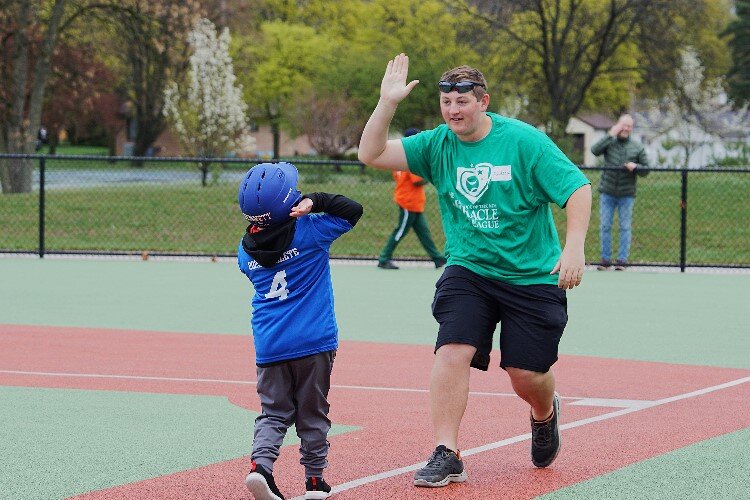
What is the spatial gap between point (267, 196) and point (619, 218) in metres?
12.8

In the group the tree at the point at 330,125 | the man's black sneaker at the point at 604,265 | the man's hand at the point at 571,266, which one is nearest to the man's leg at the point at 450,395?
the man's hand at the point at 571,266

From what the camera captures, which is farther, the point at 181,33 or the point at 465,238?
the point at 181,33

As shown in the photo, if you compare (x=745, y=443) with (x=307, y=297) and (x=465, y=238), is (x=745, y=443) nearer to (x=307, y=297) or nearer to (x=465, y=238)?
(x=465, y=238)

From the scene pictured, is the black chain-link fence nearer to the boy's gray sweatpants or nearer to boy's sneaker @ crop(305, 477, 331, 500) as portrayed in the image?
the boy's gray sweatpants

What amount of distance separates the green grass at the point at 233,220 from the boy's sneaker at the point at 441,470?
14212 millimetres

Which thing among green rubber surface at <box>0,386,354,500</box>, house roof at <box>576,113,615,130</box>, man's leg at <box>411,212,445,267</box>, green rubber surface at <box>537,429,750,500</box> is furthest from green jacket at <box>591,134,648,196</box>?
house roof at <box>576,113,615,130</box>

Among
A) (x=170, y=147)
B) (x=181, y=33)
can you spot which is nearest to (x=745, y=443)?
(x=181, y=33)

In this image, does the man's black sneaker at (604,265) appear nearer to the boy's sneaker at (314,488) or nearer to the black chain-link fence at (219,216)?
the black chain-link fence at (219,216)

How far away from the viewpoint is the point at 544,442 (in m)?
5.96

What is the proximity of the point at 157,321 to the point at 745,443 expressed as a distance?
22.9ft

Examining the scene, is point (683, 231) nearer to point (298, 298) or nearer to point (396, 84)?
point (396, 84)

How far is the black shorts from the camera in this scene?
19.0 ft

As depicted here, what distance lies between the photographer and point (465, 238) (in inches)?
233

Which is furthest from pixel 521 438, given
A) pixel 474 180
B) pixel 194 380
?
pixel 194 380
